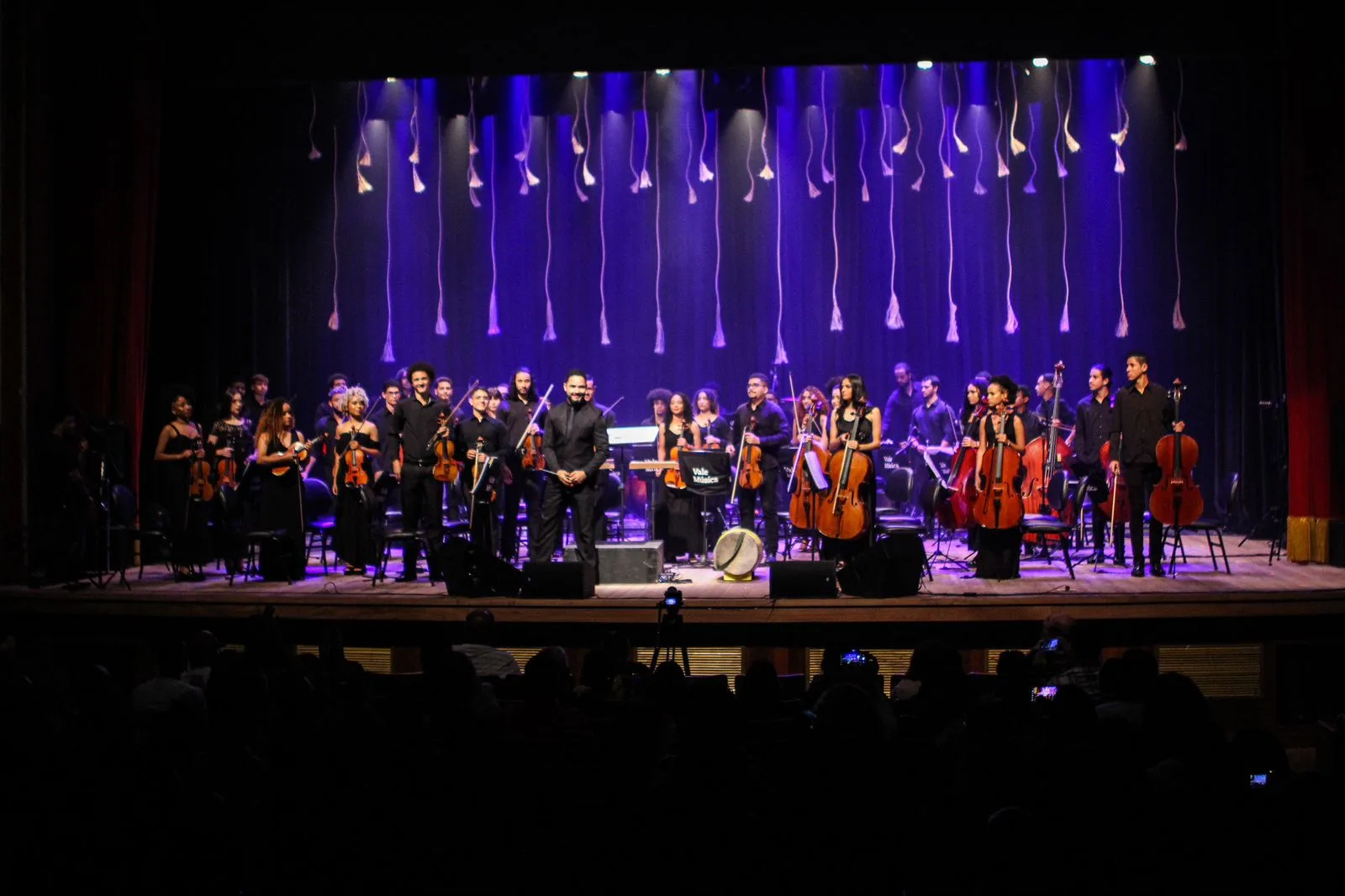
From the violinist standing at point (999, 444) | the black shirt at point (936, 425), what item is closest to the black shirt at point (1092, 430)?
the violinist standing at point (999, 444)

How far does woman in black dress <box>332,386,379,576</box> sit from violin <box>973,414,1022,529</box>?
5.40 metres

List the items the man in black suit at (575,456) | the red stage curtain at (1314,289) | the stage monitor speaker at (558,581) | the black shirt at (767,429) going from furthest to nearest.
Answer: the black shirt at (767,429)
the red stage curtain at (1314,289)
the man in black suit at (575,456)
the stage monitor speaker at (558,581)

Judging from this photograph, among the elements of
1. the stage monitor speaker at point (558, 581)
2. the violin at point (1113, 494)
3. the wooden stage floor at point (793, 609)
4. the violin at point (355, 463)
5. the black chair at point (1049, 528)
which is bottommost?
the wooden stage floor at point (793, 609)

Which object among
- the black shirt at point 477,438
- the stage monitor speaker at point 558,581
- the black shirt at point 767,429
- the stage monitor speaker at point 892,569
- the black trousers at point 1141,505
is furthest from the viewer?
the black shirt at point 767,429

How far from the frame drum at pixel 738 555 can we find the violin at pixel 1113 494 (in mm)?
3126

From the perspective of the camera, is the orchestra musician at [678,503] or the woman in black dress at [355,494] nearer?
the woman in black dress at [355,494]

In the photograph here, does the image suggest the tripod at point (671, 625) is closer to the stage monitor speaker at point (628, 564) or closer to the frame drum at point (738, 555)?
the stage monitor speaker at point (628, 564)

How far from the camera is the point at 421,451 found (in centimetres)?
1041

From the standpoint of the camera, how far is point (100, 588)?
979 cm

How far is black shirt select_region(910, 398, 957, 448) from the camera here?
43.5 feet

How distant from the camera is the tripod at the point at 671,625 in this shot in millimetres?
6922

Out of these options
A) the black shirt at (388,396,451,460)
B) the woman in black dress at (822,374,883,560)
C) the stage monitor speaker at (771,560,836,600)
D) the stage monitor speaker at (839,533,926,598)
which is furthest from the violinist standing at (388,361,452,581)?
the stage monitor speaker at (839,533,926,598)

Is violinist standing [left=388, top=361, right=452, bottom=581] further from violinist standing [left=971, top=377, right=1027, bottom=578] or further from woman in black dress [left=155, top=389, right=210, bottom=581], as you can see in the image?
violinist standing [left=971, top=377, right=1027, bottom=578]

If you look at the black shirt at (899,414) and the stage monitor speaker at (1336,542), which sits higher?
the black shirt at (899,414)
